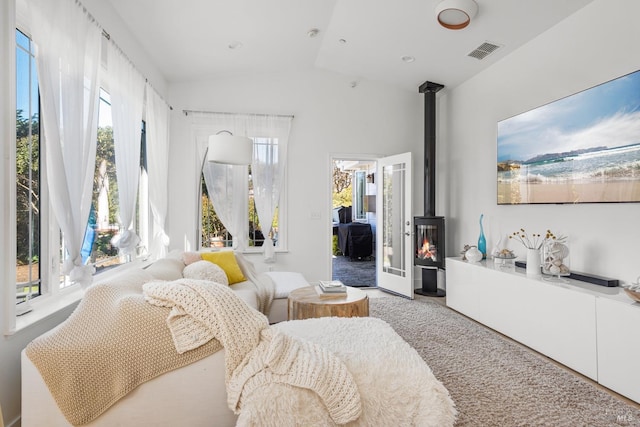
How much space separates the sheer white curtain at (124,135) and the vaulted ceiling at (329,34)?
0.49 metres

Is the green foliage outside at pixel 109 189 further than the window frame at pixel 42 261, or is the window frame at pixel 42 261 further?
the green foliage outside at pixel 109 189

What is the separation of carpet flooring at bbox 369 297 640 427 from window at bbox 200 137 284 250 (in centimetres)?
227

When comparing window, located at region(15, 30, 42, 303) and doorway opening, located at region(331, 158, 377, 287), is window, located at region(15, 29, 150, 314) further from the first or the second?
doorway opening, located at region(331, 158, 377, 287)

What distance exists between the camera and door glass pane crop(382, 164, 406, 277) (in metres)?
4.52

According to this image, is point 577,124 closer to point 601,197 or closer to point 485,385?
point 601,197

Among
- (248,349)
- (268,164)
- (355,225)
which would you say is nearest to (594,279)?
(248,349)

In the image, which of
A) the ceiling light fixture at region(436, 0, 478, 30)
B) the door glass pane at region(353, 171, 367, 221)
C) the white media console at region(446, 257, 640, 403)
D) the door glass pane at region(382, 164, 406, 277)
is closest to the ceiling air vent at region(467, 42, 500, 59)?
the ceiling light fixture at region(436, 0, 478, 30)

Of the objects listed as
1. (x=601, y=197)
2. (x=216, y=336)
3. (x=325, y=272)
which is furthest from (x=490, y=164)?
(x=216, y=336)

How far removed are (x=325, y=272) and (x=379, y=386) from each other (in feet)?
10.9

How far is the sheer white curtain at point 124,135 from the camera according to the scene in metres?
2.64

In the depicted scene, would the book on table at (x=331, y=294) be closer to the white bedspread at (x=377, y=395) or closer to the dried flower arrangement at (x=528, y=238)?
the white bedspread at (x=377, y=395)

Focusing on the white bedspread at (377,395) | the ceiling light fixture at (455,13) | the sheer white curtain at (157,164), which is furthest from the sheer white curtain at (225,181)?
the white bedspread at (377,395)

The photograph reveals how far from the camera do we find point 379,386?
1.44m

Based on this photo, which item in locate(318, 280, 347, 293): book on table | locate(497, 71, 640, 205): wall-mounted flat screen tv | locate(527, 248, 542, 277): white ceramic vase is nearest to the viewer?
locate(497, 71, 640, 205): wall-mounted flat screen tv
